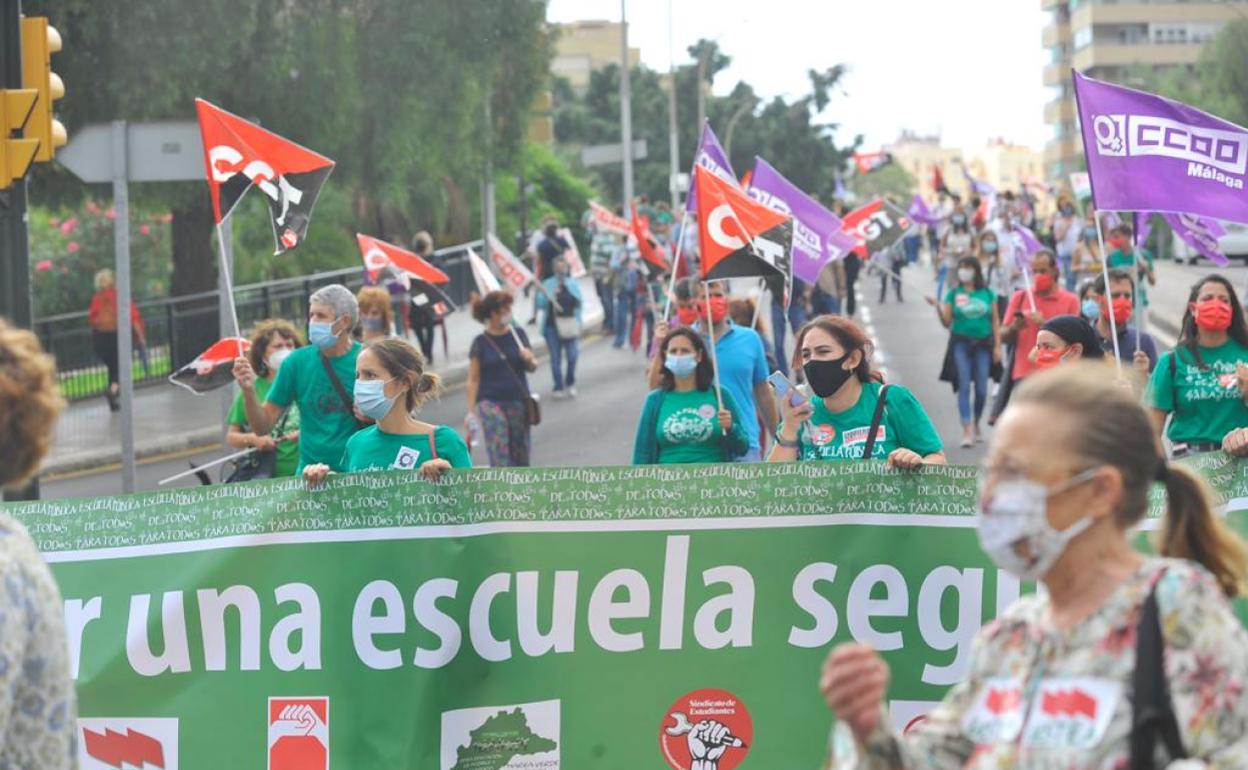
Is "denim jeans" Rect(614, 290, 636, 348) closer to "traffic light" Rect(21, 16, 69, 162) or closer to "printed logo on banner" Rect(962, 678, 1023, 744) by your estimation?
"traffic light" Rect(21, 16, 69, 162)

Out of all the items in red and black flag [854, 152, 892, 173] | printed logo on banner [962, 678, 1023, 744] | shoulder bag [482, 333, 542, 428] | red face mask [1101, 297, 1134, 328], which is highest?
red and black flag [854, 152, 892, 173]

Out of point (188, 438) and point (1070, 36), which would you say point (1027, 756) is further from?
point (1070, 36)

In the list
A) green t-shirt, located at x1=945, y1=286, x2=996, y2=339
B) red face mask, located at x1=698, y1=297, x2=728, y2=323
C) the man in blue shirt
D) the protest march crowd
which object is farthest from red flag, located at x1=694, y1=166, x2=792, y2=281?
green t-shirt, located at x1=945, y1=286, x2=996, y2=339

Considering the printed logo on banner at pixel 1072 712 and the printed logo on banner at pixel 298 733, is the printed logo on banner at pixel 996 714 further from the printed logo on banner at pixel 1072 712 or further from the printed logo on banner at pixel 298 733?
the printed logo on banner at pixel 298 733

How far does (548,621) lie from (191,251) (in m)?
23.9

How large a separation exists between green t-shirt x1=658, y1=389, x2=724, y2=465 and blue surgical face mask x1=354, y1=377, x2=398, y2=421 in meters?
1.48

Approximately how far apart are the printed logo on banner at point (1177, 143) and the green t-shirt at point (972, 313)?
7551 mm

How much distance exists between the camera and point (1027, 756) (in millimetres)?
2932

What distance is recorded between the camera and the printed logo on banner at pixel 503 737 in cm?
621

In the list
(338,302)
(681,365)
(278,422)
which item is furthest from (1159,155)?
(278,422)

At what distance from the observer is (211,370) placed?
11.1 meters

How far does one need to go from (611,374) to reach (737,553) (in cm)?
2142

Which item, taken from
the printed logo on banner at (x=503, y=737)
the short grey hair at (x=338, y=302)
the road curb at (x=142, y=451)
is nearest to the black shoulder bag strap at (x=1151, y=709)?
the printed logo on banner at (x=503, y=737)

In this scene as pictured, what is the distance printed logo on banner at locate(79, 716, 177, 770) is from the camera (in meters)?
6.30
